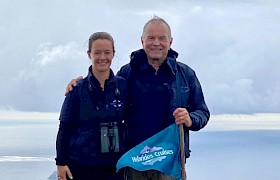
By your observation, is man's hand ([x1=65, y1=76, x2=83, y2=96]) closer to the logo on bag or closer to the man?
the man

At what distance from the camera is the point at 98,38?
37.3ft

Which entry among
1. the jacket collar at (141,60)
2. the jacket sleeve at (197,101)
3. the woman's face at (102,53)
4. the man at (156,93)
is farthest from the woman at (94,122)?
the jacket sleeve at (197,101)

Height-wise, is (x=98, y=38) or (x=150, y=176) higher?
(x=98, y=38)

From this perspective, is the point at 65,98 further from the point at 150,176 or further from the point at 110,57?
the point at 150,176

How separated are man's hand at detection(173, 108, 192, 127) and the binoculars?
35.5 inches

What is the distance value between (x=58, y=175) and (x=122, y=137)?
1.12 metres

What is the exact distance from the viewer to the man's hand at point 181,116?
37.2 ft

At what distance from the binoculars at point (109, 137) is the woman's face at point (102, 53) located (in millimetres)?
835

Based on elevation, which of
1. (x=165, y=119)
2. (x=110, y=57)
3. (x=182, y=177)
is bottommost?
(x=182, y=177)

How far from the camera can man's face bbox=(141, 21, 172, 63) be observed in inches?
458

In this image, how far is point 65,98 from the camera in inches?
450

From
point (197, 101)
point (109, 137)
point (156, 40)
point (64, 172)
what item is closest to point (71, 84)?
point (109, 137)

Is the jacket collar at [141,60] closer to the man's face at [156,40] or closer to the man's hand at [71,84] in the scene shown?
the man's face at [156,40]

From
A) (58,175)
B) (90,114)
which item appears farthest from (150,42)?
(58,175)
